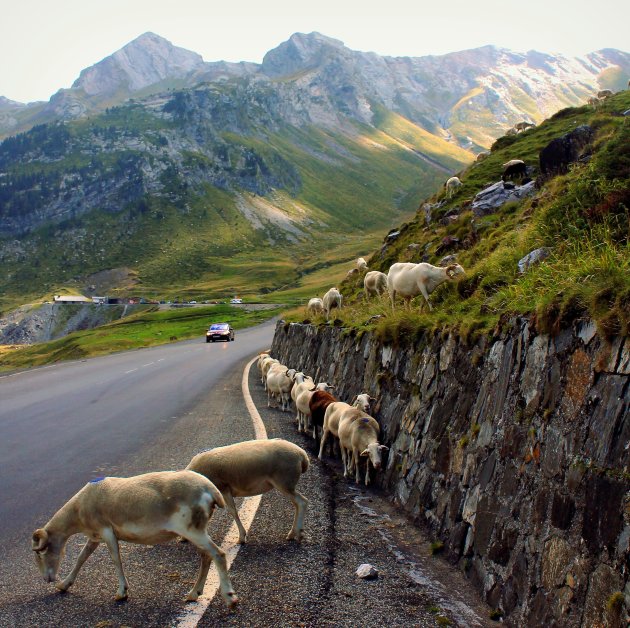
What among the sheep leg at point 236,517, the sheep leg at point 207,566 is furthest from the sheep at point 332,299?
the sheep leg at point 207,566

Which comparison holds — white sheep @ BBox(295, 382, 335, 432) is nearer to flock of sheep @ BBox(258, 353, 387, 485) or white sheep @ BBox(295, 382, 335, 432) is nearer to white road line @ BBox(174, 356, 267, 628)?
flock of sheep @ BBox(258, 353, 387, 485)

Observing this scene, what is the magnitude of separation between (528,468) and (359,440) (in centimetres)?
449

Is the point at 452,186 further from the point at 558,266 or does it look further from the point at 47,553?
the point at 47,553

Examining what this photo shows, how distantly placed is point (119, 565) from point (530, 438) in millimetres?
3927

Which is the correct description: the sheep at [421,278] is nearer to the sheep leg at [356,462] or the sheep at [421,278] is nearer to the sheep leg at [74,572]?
the sheep leg at [356,462]

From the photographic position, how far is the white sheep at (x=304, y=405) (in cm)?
1350

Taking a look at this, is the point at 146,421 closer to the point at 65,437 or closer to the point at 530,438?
the point at 65,437

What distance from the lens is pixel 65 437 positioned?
13.2m

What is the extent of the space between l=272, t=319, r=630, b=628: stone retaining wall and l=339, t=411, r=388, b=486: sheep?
482mm

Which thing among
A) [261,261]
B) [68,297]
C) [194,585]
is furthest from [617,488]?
[261,261]

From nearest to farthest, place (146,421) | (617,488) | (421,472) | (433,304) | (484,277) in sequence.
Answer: (617,488)
(421,472)
(484,277)
(433,304)
(146,421)

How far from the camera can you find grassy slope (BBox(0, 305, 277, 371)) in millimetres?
61022

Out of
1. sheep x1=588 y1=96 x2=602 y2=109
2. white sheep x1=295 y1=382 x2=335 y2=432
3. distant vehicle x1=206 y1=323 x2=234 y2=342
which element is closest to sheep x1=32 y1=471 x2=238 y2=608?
white sheep x1=295 y1=382 x2=335 y2=432

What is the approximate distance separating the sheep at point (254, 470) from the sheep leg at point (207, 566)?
1468mm
